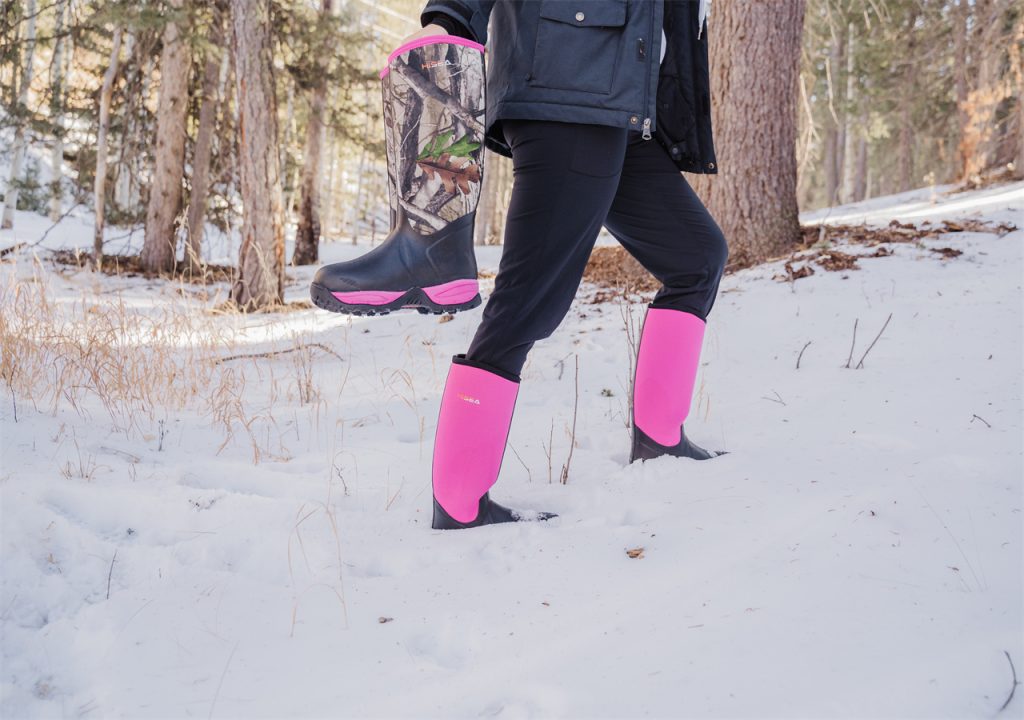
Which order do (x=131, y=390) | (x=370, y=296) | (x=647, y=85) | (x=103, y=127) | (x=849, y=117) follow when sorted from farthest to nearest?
(x=849, y=117) → (x=103, y=127) → (x=131, y=390) → (x=647, y=85) → (x=370, y=296)

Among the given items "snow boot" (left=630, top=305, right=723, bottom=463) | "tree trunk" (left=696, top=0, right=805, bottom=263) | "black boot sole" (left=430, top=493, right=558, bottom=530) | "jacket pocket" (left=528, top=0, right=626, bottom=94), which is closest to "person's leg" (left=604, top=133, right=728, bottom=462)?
"snow boot" (left=630, top=305, right=723, bottom=463)

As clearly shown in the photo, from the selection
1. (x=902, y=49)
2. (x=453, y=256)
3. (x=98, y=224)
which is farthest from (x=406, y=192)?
(x=902, y=49)

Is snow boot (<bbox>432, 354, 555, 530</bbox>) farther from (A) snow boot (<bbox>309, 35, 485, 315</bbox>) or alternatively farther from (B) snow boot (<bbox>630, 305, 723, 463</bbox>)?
(B) snow boot (<bbox>630, 305, 723, 463</bbox>)

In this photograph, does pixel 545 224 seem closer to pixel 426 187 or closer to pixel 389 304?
pixel 426 187

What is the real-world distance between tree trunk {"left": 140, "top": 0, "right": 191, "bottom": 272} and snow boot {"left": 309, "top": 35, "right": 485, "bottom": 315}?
8098 mm

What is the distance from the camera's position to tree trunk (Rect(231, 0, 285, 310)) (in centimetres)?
634

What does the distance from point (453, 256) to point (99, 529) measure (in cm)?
121

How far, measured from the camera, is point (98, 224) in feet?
28.9

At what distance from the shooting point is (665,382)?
2.33 meters

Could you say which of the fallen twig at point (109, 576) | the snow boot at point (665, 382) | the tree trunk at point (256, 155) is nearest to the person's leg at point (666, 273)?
the snow boot at point (665, 382)

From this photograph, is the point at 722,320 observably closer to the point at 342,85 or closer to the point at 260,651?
the point at 260,651

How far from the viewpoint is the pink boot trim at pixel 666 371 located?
229 centimetres

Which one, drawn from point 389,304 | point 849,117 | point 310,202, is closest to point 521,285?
point 389,304

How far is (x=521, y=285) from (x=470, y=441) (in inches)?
17.9
